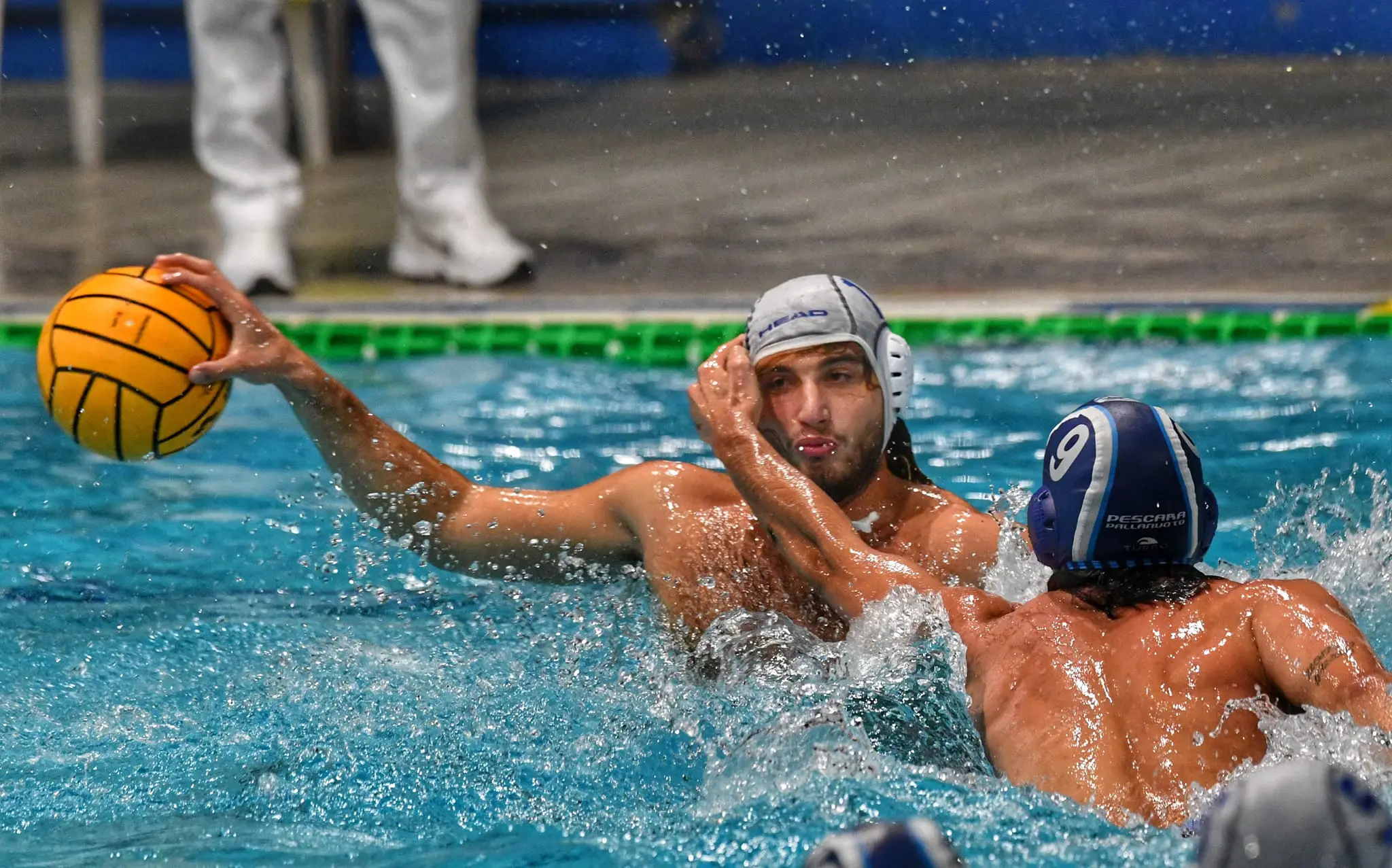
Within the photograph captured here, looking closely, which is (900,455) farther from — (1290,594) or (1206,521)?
(1290,594)

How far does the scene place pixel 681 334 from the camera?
583 centimetres

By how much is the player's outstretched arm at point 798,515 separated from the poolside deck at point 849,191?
3.32 metres

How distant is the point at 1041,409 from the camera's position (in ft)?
16.8

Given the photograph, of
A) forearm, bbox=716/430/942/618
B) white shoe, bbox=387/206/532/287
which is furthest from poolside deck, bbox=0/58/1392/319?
forearm, bbox=716/430/942/618

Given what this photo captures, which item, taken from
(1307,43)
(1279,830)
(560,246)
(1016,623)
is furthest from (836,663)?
(1307,43)

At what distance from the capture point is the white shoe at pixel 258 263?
607 centimetres

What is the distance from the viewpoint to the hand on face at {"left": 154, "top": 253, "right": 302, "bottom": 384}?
9.19 ft

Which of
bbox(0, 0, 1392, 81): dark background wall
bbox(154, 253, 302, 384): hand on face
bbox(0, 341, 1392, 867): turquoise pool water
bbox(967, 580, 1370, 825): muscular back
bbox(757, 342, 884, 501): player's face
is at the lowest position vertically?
bbox(0, 341, 1392, 867): turquoise pool water

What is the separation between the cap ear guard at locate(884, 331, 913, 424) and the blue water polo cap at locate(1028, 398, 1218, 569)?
0.52 meters

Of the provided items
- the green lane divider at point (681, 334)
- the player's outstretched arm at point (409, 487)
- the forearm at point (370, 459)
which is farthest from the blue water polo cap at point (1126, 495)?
the green lane divider at point (681, 334)

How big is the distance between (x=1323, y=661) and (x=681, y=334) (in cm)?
A: 395

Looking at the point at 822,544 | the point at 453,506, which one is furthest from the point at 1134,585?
the point at 453,506

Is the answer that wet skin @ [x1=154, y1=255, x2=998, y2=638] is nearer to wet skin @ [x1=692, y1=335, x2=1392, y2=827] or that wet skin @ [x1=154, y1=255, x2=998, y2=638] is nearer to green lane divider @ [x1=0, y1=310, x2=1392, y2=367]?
wet skin @ [x1=692, y1=335, x2=1392, y2=827]

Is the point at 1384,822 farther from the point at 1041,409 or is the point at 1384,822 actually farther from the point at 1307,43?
the point at 1307,43
